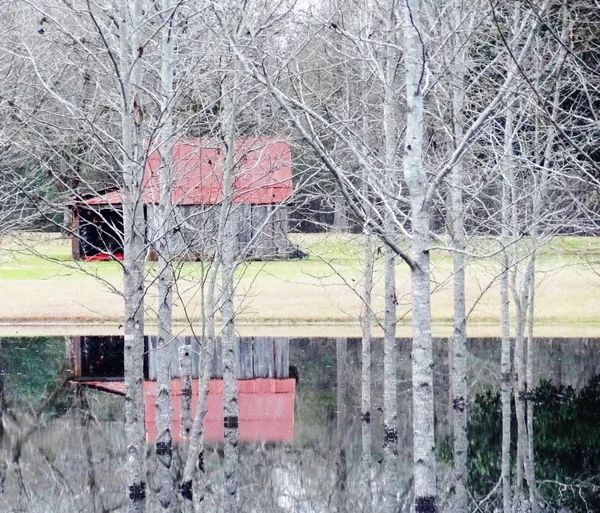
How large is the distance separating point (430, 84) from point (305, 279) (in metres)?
25.1

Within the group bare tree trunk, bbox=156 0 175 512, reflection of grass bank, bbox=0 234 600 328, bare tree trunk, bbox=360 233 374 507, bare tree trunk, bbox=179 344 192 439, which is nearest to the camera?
bare tree trunk, bbox=156 0 175 512

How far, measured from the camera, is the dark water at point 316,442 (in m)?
12.1

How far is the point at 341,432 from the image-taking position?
49.6 ft

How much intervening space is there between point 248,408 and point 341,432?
2.50 metres

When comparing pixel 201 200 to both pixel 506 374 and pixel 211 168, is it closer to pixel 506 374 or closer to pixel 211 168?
pixel 211 168

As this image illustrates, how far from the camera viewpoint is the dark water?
1211cm

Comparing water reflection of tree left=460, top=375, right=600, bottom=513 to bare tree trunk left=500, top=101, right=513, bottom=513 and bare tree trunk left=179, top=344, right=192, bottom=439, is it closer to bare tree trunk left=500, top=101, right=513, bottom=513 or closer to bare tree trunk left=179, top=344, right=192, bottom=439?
bare tree trunk left=500, top=101, right=513, bottom=513

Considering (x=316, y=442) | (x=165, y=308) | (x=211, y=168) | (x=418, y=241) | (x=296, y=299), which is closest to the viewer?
(x=418, y=241)

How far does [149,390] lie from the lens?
1762 cm

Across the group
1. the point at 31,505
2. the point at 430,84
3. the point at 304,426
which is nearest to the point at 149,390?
the point at 304,426

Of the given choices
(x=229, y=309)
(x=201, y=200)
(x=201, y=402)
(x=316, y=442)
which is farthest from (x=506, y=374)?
(x=201, y=200)

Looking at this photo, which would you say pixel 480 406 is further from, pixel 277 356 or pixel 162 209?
pixel 162 209

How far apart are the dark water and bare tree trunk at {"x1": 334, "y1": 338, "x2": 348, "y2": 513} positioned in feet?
0.09

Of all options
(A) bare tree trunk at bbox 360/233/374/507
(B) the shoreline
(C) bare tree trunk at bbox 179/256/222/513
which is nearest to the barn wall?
(C) bare tree trunk at bbox 179/256/222/513
